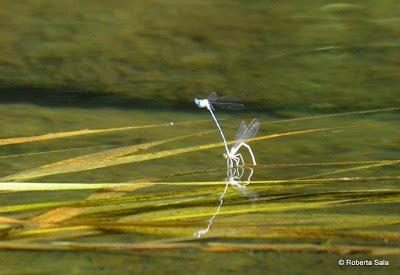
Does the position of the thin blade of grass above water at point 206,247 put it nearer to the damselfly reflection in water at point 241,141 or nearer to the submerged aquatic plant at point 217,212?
the submerged aquatic plant at point 217,212

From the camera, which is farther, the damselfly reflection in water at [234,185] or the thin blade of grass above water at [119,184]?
the thin blade of grass above water at [119,184]

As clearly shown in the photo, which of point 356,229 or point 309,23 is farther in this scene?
point 309,23

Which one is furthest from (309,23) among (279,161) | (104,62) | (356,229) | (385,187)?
(356,229)

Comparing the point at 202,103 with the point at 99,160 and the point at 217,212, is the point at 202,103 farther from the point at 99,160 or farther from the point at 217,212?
the point at 217,212

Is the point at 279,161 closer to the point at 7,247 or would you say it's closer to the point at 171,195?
the point at 171,195
